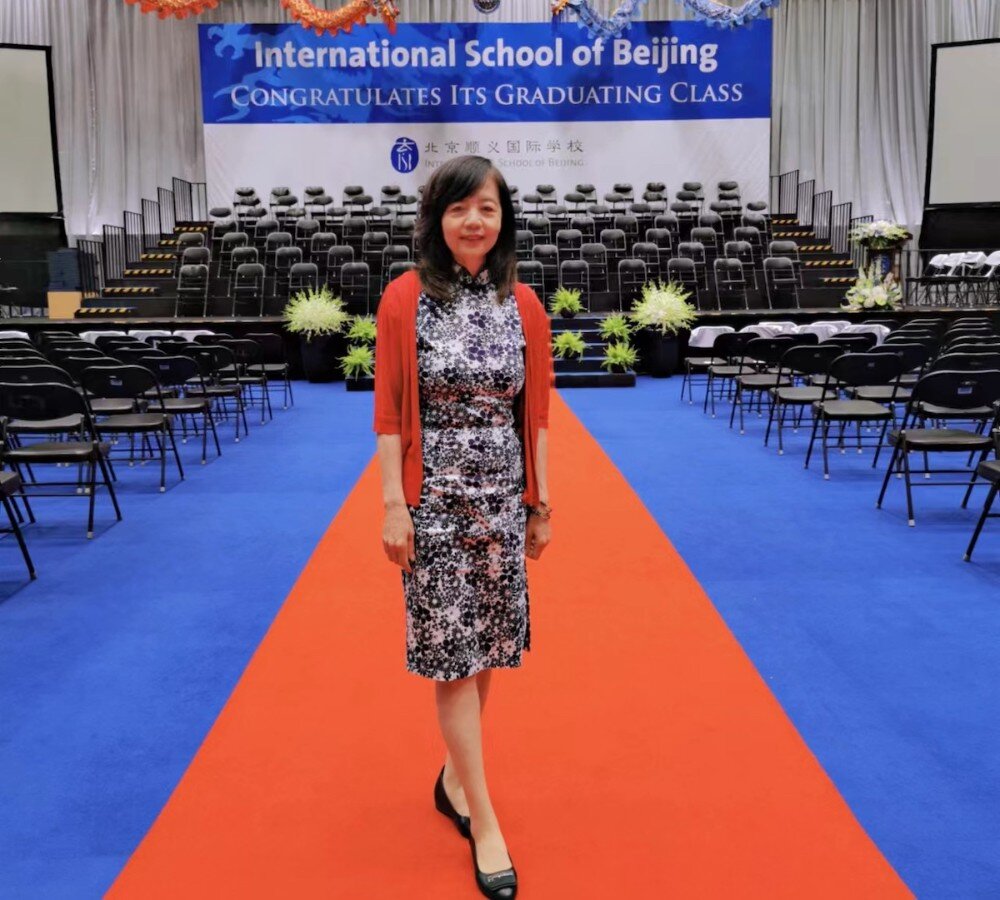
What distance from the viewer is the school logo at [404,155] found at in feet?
56.6

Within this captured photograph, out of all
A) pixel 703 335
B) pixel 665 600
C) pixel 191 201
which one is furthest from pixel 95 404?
pixel 191 201

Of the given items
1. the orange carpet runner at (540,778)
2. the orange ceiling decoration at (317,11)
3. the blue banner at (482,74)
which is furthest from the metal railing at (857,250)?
the orange carpet runner at (540,778)

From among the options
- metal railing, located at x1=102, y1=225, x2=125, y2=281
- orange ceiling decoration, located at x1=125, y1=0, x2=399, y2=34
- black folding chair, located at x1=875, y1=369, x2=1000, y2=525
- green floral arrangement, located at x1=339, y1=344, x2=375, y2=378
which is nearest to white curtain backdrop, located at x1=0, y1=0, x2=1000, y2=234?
metal railing, located at x1=102, y1=225, x2=125, y2=281

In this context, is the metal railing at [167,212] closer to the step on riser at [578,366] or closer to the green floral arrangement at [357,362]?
the green floral arrangement at [357,362]

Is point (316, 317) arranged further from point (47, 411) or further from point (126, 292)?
point (47, 411)

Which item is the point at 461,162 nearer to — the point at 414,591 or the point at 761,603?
the point at 414,591

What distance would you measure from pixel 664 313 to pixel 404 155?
762 cm

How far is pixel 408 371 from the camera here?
Answer: 1933mm

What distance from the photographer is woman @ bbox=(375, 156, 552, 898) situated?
1.95 metres

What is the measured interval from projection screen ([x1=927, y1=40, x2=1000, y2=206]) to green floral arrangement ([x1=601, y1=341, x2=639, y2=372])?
347 inches

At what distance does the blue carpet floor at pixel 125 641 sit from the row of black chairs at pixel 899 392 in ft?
10.3

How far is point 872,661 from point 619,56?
15.8 meters

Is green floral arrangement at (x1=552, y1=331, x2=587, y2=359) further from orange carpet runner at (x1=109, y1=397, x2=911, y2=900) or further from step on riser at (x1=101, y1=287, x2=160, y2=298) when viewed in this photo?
orange carpet runner at (x1=109, y1=397, x2=911, y2=900)

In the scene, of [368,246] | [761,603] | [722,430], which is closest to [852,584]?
[761,603]
